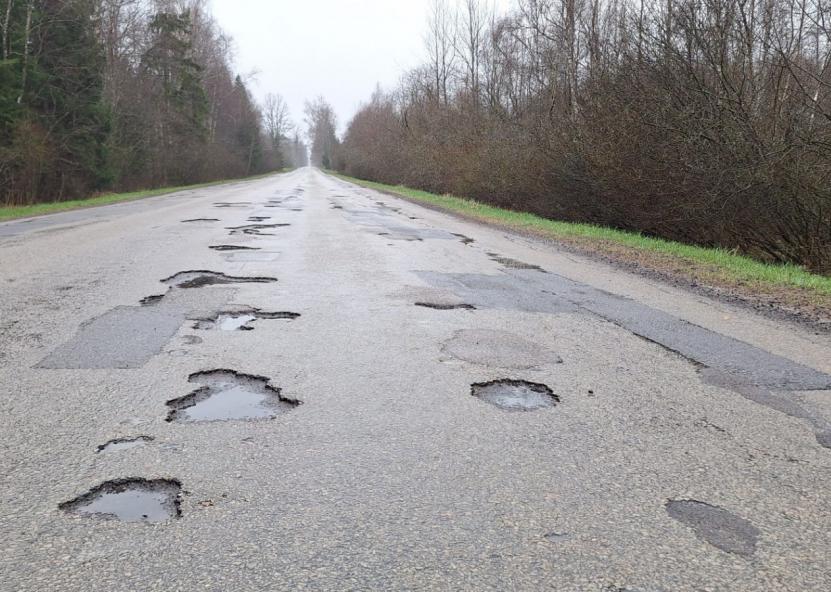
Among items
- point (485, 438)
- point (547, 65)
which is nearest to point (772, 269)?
point (485, 438)

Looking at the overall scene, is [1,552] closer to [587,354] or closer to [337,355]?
[337,355]

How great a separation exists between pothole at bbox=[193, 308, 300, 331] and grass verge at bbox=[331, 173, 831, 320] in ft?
17.5

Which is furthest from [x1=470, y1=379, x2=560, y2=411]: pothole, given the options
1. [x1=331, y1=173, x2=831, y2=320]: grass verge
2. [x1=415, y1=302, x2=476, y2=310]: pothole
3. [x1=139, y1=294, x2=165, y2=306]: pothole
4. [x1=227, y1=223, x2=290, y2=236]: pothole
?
[x1=227, y1=223, x2=290, y2=236]: pothole

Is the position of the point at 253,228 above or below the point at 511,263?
above

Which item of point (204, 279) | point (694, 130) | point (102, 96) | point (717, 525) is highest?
point (102, 96)

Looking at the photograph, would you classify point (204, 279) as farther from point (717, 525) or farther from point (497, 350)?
point (717, 525)

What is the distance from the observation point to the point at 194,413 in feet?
10.7

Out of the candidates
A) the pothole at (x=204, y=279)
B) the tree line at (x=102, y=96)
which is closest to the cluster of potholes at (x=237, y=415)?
the pothole at (x=204, y=279)

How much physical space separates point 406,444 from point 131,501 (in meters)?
1.21

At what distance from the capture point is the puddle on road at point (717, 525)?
216cm

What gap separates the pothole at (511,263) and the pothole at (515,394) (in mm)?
5047

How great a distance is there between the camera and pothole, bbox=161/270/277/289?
670 centimetres

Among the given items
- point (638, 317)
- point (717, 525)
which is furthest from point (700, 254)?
point (717, 525)

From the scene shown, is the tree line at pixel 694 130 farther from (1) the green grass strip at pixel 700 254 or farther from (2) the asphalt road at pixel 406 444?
(2) the asphalt road at pixel 406 444
